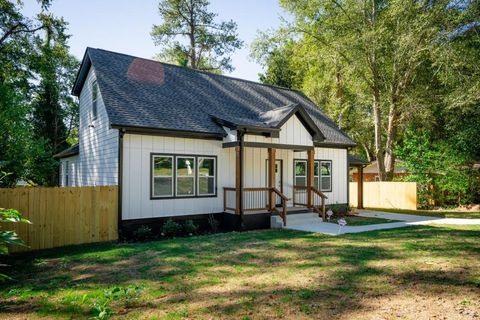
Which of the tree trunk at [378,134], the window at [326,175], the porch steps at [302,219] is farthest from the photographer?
the tree trunk at [378,134]

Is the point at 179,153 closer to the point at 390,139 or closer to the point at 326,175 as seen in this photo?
the point at 326,175

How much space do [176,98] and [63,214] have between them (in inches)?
256

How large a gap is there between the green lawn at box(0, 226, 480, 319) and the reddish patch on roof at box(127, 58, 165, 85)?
7684mm

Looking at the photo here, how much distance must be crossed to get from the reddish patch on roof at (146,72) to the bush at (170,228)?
254 inches

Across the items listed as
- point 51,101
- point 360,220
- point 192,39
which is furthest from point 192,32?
point 360,220

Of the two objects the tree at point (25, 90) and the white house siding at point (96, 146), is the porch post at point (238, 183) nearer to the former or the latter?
the white house siding at point (96, 146)

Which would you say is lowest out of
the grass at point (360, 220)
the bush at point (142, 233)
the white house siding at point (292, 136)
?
the grass at point (360, 220)

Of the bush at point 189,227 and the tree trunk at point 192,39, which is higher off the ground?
the tree trunk at point 192,39

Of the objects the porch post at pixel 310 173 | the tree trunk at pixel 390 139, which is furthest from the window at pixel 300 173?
the tree trunk at pixel 390 139

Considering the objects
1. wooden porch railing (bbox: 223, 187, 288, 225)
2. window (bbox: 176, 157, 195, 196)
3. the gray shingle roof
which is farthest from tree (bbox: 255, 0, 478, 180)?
window (bbox: 176, 157, 195, 196)

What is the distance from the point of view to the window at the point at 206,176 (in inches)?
489

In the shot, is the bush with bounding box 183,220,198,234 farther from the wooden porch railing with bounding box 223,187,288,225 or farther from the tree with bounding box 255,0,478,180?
the tree with bounding box 255,0,478,180

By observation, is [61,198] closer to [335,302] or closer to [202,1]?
[335,302]

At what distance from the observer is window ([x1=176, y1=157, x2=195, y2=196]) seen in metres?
11.9
